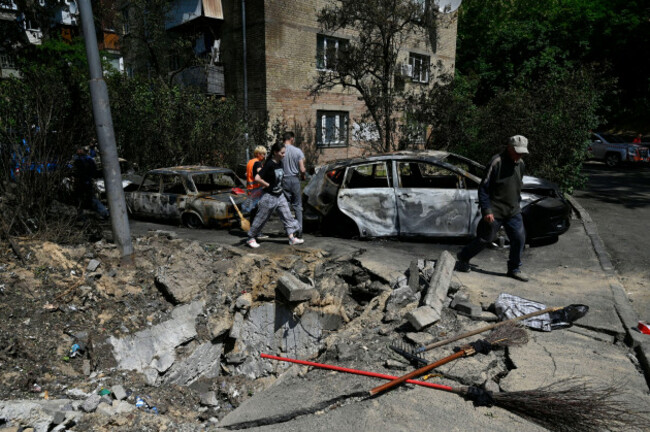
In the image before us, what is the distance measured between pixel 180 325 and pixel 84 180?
4309mm

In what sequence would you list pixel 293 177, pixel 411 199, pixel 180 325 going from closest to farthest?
1. pixel 180 325
2. pixel 293 177
3. pixel 411 199

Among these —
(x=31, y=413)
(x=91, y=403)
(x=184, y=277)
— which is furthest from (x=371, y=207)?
(x=31, y=413)

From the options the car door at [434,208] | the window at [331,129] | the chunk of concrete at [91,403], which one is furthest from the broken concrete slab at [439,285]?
the window at [331,129]

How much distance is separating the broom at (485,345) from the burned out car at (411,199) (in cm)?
310

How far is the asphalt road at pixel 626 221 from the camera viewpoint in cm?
599

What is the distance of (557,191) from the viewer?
735cm

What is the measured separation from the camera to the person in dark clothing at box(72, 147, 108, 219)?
6586 millimetres

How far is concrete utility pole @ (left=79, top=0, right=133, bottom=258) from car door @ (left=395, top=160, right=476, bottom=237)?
4.38 meters

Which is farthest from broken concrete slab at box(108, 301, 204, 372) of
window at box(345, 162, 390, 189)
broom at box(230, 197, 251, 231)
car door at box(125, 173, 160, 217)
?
car door at box(125, 173, 160, 217)

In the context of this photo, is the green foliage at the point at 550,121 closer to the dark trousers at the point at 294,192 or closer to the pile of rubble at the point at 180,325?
the pile of rubble at the point at 180,325

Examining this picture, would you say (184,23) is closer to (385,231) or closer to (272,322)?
(385,231)

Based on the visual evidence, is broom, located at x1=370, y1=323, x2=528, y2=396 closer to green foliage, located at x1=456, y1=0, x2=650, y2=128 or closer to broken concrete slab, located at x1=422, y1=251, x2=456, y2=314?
broken concrete slab, located at x1=422, y1=251, x2=456, y2=314

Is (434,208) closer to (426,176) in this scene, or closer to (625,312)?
(426,176)

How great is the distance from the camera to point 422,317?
14.3 ft
